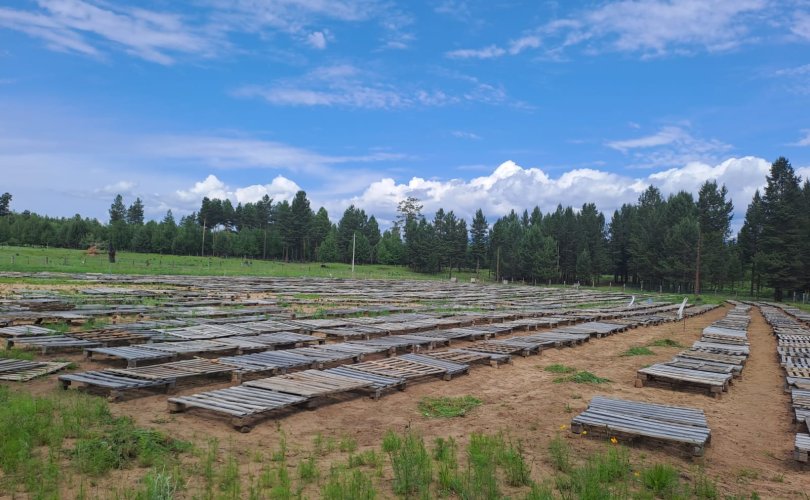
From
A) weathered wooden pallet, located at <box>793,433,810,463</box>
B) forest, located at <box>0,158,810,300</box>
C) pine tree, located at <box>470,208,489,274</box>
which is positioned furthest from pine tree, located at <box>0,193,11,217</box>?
weathered wooden pallet, located at <box>793,433,810,463</box>

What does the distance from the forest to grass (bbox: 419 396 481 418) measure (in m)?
61.1

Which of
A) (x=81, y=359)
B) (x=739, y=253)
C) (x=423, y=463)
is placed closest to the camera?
(x=423, y=463)

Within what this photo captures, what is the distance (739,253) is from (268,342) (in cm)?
8414

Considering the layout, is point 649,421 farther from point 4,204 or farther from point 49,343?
point 4,204

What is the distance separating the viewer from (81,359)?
12.4 meters

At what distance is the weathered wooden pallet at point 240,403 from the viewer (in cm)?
814

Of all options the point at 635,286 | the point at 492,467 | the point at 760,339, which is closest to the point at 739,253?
the point at 635,286

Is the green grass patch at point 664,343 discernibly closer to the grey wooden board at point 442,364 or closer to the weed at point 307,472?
the grey wooden board at point 442,364

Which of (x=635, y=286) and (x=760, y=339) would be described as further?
(x=635, y=286)

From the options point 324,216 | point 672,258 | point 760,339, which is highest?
point 324,216

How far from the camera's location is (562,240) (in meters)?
91.9

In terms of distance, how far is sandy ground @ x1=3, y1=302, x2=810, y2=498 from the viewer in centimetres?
745

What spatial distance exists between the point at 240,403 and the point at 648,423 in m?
6.80

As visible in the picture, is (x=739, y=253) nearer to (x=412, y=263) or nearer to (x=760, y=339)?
(x=412, y=263)
